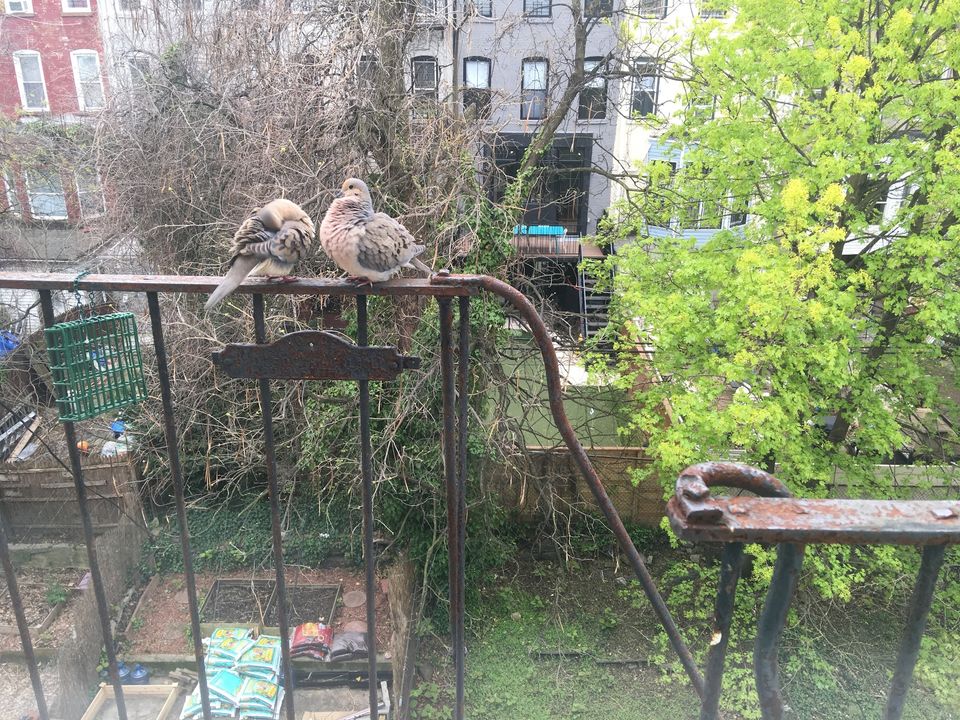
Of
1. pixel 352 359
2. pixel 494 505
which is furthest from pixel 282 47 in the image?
pixel 352 359

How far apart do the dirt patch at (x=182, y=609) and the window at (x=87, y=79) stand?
22.3ft

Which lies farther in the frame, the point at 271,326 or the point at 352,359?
the point at 271,326

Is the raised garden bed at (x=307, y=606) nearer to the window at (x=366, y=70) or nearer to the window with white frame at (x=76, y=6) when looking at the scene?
the window at (x=366, y=70)

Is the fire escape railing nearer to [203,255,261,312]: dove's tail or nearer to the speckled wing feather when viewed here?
[203,255,261,312]: dove's tail

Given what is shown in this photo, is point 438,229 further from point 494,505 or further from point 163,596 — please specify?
point 163,596

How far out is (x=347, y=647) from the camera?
289 inches

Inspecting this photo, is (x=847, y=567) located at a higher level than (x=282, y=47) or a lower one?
lower

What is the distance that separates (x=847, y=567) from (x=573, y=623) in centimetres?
328

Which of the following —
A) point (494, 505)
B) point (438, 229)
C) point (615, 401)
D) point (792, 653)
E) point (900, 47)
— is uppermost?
point (900, 47)

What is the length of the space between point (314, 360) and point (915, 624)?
116 centimetres

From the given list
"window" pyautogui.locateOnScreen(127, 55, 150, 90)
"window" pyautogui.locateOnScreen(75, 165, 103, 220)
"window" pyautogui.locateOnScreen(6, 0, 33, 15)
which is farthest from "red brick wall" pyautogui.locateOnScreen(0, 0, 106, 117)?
"window" pyautogui.locateOnScreen(127, 55, 150, 90)

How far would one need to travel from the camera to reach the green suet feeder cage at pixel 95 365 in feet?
4.88

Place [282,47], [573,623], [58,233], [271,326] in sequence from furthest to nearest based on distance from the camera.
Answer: [58,233] → [573,623] → [282,47] → [271,326]

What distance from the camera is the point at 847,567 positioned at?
6.16 metres
